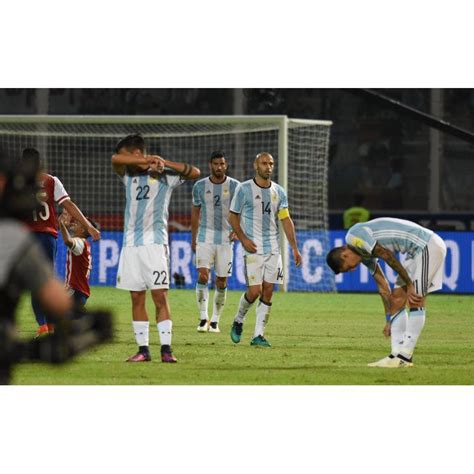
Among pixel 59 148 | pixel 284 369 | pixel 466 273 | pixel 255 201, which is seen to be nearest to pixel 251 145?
pixel 59 148

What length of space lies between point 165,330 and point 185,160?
14.0m

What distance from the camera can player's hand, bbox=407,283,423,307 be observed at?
31.9ft

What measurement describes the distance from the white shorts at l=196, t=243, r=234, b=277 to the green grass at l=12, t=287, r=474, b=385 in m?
0.63

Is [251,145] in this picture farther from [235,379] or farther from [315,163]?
[235,379]

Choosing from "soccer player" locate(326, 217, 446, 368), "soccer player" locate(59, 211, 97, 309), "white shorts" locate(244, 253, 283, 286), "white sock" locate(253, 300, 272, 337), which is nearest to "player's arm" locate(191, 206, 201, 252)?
"soccer player" locate(59, 211, 97, 309)

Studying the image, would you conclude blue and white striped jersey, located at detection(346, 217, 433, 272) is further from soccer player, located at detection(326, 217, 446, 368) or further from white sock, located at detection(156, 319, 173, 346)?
white sock, located at detection(156, 319, 173, 346)

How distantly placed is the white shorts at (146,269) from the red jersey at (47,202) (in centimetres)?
164

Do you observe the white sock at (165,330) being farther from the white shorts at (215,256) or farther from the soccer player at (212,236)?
the white shorts at (215,256)

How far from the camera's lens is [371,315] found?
15578mm

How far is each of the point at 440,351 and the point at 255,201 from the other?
2.01m

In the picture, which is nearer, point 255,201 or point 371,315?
point 255,201

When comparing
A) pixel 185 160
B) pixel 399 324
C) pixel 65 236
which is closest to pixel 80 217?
pixel 65 236

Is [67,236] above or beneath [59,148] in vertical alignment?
beneath

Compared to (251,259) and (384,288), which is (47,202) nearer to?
(251,259)
